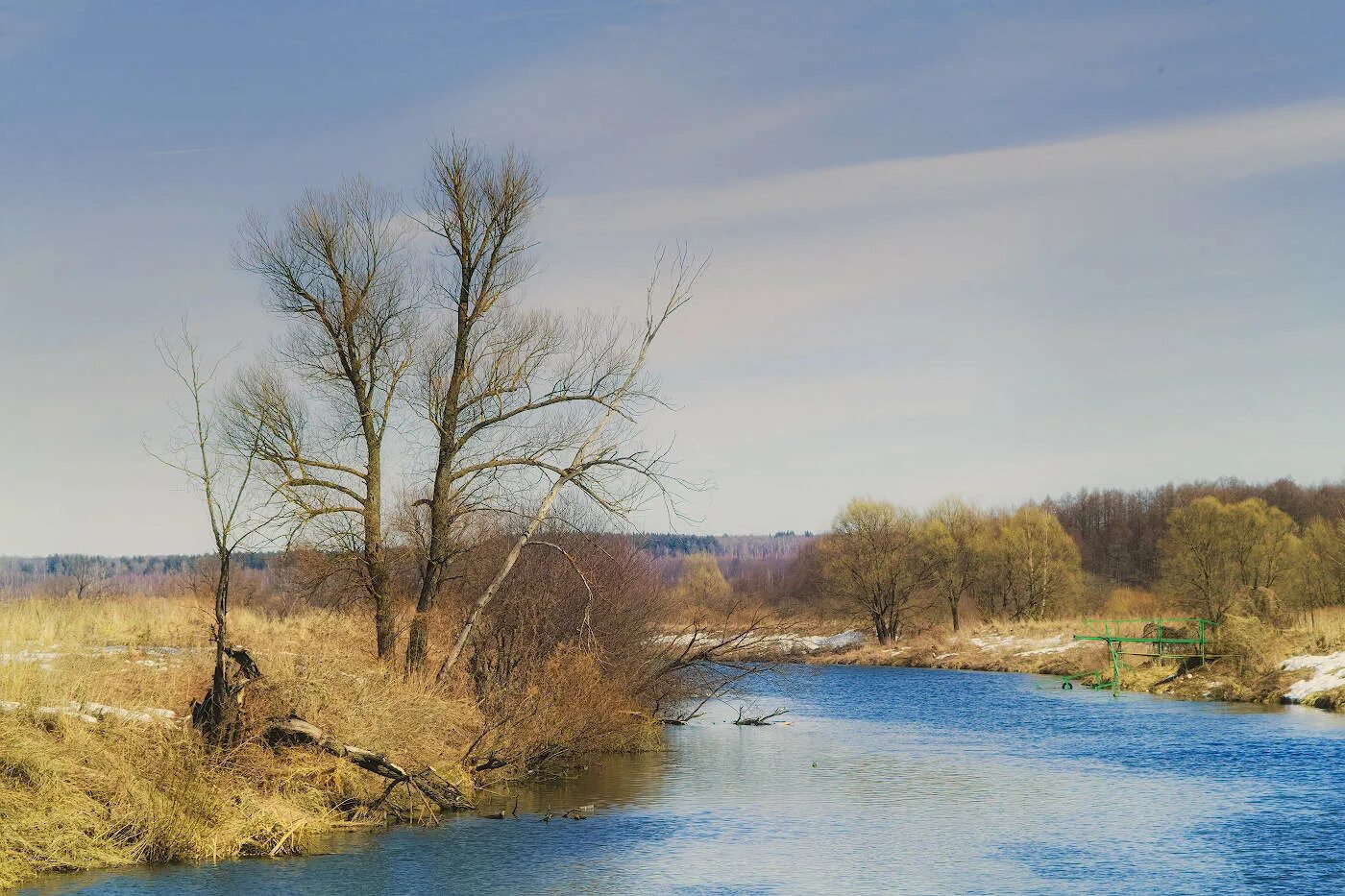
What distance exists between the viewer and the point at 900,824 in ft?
67.0

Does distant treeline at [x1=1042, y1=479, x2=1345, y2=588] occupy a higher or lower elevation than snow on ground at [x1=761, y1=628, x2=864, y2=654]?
higher

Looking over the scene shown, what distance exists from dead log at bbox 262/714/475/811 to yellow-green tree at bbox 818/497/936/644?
60.8 meters

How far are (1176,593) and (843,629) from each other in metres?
22.6

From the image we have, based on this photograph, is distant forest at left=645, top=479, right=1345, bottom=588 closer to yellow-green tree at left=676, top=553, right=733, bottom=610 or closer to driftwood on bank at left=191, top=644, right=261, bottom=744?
yellow-green tree at left=676, top=553, right=733, bottom=610

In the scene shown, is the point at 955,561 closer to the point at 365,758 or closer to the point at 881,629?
the point at 881,629

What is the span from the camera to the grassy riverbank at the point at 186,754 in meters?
16.4

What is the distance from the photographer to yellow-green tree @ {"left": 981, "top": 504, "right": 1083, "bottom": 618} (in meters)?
83.4

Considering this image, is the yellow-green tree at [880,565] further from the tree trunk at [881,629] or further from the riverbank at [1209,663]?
the riverbank at [1209,663]

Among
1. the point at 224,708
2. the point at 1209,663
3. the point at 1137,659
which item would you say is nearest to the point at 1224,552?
the point at 1137,659

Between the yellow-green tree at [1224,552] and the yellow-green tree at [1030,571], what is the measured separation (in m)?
9.90

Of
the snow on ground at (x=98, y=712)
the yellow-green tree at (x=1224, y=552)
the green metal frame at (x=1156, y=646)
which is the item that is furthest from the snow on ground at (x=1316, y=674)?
the snow on ground at (x=98, y=712)

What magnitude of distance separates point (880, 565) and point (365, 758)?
209 feet

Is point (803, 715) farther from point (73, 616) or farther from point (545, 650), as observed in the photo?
point (73, 616)

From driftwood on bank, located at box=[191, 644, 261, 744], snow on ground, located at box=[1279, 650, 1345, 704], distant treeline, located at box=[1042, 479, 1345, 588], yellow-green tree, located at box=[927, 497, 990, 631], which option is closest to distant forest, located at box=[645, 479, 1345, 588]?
distant treeline, located at box=[1042, 479, 1345, 588]
